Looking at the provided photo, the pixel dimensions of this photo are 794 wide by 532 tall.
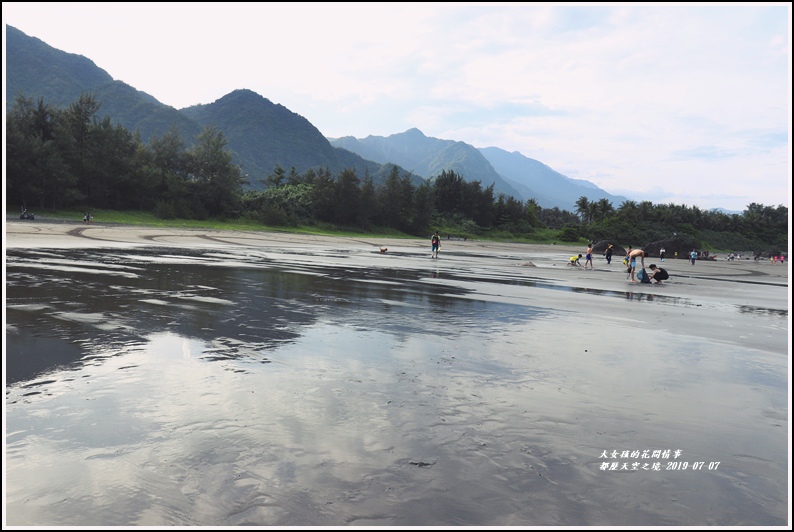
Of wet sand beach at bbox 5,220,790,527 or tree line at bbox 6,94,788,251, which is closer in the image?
wet sand beach at bbox 5,220,790,527

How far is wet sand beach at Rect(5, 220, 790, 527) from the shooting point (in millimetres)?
3691

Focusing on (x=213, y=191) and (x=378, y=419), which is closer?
(x=378, y=419)

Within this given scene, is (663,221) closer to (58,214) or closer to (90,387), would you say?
(58,214)

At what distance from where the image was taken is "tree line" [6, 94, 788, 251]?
196 feet

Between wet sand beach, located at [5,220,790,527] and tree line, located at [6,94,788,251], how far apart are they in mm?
60172

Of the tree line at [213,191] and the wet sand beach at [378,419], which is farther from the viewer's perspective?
the tree line at [213,191]

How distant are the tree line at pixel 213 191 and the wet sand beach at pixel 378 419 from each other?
197 feet

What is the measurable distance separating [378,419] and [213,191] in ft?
248

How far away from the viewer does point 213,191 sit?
74.4m

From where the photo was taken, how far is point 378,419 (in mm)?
5258

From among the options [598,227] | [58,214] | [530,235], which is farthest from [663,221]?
[58,214]

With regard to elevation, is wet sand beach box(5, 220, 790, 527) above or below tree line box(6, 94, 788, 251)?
below

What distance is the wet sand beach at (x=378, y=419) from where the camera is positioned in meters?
3.69

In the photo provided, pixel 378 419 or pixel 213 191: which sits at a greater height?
pixel 213 191
